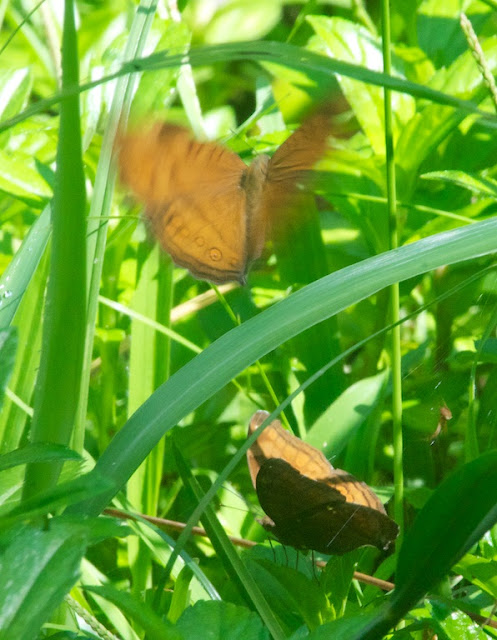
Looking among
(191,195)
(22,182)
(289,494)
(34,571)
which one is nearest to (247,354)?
(289,494)

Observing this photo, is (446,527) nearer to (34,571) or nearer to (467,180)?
(34,571)

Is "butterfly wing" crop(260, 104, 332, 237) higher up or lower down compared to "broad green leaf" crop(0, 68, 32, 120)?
lower down

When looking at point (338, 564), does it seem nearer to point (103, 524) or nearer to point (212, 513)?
point (212, 513)

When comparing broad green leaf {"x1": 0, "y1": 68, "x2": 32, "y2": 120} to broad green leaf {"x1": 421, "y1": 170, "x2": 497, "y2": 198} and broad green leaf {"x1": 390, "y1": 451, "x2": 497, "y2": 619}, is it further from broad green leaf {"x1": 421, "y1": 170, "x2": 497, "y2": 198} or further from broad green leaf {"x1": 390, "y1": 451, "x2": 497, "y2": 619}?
broad green leaf {"x1": 390, "y1": 451, "x2": 497, "y2": 619}

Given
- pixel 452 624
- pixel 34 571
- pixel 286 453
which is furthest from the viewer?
pixel 286 453

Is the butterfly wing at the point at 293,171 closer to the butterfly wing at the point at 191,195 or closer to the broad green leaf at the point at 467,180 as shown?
the butterfly wing at the point at 191,195

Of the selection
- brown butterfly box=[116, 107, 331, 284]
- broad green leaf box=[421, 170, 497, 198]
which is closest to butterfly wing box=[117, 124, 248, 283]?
brown butterfly box=[116, 107, 331, 284]

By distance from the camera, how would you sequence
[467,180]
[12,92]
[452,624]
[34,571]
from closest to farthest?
[34,571]
[452,624]
[467,180]
[12,92]

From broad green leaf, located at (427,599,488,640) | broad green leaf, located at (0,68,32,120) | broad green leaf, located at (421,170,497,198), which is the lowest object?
broad green leaf, located at (427,599,488,640)
